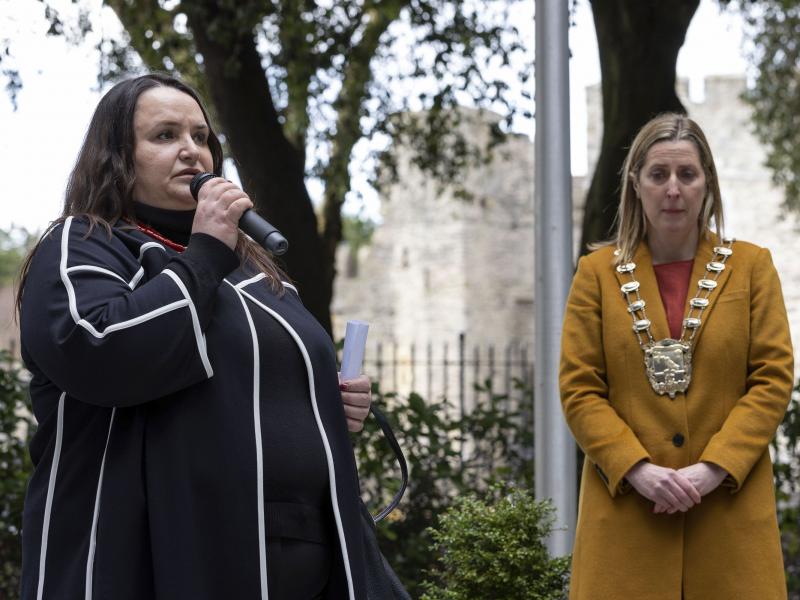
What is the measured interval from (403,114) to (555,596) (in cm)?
801

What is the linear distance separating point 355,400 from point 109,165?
739mm

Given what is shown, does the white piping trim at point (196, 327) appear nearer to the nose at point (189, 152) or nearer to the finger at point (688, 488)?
the nose at point (189, 152)

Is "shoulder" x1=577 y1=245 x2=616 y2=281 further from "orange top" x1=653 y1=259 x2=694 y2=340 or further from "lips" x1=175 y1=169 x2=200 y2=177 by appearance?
"lips" x1=175 y1=169 x2=200 y2=177

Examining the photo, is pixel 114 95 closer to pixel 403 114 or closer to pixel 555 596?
pixel 555 596

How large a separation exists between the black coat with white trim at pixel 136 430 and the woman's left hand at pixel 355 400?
388mm

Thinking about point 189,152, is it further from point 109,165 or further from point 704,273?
point 704,273

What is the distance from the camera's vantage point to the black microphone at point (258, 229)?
224 cm

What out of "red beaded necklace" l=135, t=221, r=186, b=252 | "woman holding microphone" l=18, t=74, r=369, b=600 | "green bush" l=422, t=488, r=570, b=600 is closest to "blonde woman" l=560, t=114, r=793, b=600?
"green bush" l=422, t=488, r=570, b=600

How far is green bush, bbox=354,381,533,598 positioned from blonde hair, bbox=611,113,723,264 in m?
2.83

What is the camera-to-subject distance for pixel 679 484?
2.94 m

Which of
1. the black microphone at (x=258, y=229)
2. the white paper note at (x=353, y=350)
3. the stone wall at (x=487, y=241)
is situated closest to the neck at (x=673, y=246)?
the white paper note at (x=353, y=350)

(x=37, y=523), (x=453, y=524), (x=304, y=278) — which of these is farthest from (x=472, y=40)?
(x=37, y=523)

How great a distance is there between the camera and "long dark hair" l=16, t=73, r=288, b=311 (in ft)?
7.67

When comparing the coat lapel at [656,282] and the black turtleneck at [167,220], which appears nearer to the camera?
the black turtleneck at [167,220]
